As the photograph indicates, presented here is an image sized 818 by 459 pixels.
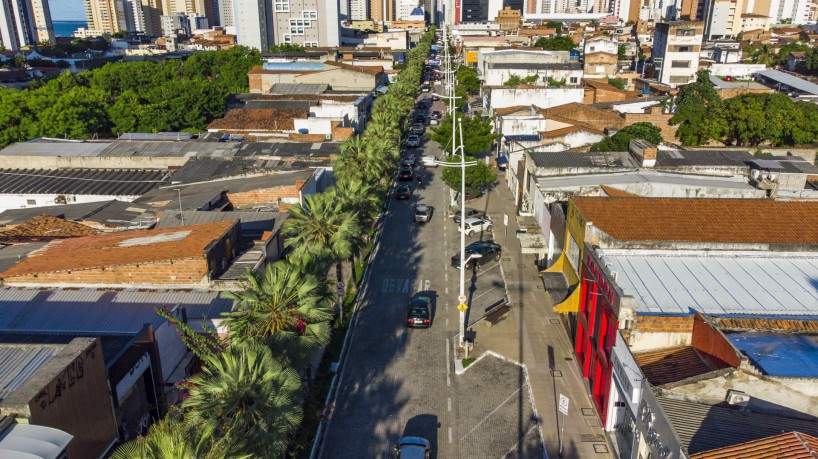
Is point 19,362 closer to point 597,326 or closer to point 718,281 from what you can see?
point 597,326

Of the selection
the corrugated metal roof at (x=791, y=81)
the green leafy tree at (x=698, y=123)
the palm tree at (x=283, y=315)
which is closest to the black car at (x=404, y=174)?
the green leafy tree at (x=698, y=123)

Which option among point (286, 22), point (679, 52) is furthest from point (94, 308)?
point (286, 22)

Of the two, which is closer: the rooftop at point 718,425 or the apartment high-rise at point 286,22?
the rooftop at point 718,425

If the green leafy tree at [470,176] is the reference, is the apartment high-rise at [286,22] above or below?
above

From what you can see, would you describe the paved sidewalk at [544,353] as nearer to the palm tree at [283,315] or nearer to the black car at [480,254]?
the black car at [480,254]

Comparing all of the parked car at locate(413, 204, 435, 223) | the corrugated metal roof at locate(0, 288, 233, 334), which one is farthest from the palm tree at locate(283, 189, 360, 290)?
the parked car at locate(413, 204, 435, 223)

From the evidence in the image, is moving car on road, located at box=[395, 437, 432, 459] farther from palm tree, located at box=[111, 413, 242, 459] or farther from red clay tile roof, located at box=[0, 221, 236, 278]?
red clay tile roof, located at box=[0, 221, 236, 278]

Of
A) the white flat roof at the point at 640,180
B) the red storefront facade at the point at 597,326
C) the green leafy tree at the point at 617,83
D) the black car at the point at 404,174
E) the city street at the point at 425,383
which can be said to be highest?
the green leafy tree at the point at 617,83
